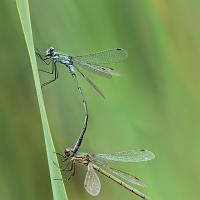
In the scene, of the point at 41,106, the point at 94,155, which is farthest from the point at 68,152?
the point at 41,106

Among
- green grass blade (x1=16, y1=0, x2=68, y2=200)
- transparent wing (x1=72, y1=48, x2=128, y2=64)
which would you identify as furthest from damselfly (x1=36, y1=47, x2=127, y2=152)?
green grass blade (x1=16, y1=0, x2=68, y2=200)

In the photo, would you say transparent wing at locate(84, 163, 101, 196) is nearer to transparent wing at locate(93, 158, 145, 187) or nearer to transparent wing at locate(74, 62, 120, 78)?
transparent wing at locate(93, 158, 145, 187)

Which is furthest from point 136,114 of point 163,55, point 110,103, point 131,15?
point 131,15

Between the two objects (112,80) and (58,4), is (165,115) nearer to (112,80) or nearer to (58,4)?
(112,80)

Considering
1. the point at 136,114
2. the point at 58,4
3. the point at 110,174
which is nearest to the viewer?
the point at 58,4

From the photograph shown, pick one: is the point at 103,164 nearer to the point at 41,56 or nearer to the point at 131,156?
the point at 131,156
